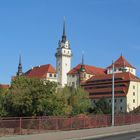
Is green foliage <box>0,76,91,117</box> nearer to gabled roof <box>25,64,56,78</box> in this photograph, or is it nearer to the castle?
the castle

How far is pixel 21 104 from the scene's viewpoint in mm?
48031

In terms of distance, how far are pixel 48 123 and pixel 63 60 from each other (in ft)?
483

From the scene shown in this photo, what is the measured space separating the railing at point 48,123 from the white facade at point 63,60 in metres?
134

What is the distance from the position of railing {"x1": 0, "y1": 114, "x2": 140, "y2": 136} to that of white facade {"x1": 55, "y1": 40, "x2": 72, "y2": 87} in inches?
5292

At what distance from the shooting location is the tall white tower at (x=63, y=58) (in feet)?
600

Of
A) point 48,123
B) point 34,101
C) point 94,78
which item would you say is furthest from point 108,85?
point 48,123

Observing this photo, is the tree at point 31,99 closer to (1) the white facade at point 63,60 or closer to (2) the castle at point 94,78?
(2) the castle at point 94,78

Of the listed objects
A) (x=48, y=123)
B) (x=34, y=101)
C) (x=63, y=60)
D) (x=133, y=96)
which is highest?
(x=63, y=60)

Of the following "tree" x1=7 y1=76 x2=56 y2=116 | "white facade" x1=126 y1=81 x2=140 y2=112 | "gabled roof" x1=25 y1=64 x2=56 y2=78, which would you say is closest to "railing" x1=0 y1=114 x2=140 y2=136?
"tree" x1=7 y1=76 x2=56 y2=116

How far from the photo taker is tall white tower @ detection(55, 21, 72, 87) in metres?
183

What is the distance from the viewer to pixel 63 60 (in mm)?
182875

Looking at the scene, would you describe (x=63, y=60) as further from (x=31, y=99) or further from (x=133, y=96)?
(x=31, y=99)

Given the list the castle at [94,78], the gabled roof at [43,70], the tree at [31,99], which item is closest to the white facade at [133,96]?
the castle at [94,78]

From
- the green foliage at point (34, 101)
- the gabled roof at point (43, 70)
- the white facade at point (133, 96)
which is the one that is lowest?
the green foliage at point (34, 101)
